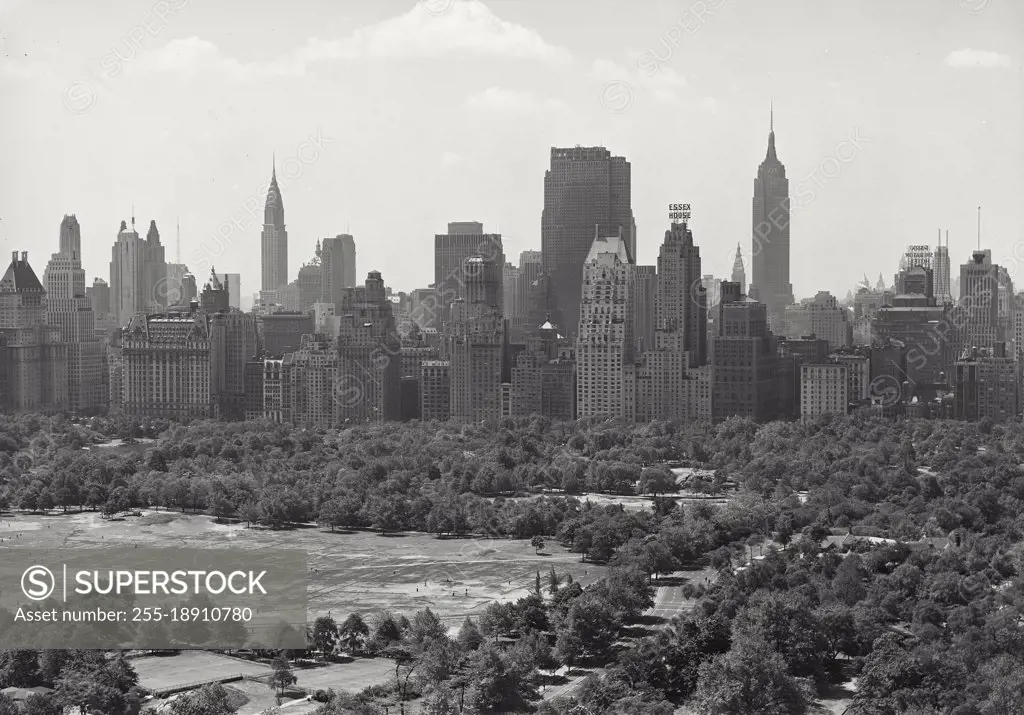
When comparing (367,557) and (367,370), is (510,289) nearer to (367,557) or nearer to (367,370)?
(367,370)

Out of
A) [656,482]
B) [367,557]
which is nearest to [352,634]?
[367,557]

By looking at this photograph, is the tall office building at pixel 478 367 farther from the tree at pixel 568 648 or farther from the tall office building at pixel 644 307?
the tree at pixel 568 648

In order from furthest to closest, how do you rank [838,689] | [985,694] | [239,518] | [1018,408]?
1. [1018,408]
2. [239,518]
3. [838,689]
4. [985,694]

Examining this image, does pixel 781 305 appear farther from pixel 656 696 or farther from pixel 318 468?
pixel 656 696

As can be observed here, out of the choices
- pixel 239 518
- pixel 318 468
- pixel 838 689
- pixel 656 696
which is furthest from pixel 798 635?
pixel 318 468

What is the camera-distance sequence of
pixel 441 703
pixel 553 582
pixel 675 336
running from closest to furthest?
pixel 441 703
pixel 553 582
pixel 675 336

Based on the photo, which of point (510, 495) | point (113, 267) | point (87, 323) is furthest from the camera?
point (113, 267)
